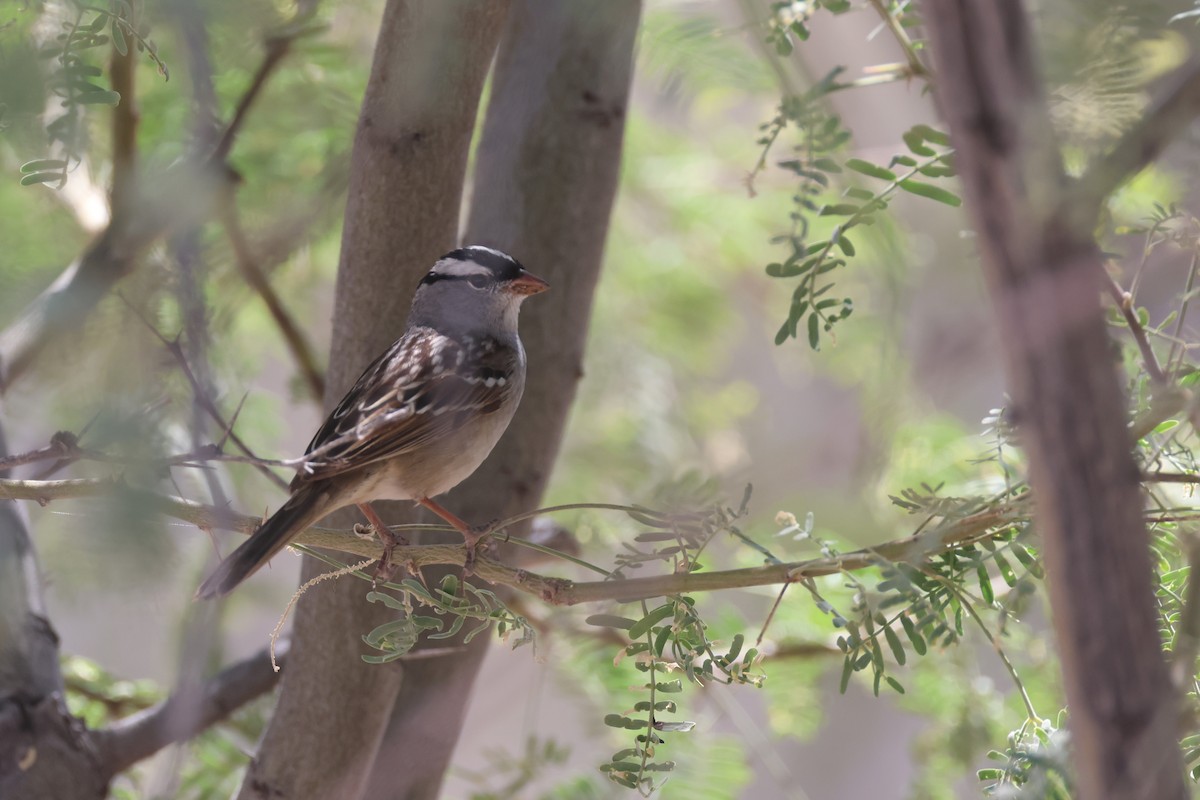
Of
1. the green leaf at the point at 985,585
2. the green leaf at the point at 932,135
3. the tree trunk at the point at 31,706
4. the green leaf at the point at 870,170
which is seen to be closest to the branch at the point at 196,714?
the tree trunk at the point at 31,706

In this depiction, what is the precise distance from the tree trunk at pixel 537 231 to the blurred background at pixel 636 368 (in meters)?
0.24

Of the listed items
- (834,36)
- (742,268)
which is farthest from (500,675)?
(834,36)

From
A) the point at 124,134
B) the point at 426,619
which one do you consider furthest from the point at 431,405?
the point at 124,134

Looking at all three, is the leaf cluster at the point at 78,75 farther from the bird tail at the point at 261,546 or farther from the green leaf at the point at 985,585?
the green leaf at the point at 985,585

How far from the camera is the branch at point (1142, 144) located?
2.39 feet

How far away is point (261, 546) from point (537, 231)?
33.5 inches

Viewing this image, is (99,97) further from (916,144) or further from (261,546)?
(916,144)

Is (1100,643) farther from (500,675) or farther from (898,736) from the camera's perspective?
(898,736)

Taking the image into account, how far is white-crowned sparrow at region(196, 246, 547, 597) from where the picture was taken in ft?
5.30

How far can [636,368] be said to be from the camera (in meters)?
3.45

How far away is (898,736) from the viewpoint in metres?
5.79

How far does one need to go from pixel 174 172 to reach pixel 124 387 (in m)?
0.42

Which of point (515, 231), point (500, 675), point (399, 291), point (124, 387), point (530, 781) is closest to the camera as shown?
point (124, 387)

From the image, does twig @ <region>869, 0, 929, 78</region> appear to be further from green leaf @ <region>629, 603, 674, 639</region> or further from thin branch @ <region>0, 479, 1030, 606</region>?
green leaf @ <region>629, 603, 674, 639</region>
